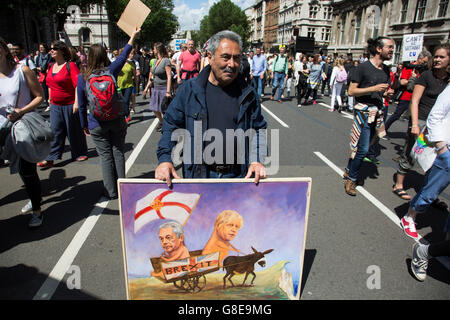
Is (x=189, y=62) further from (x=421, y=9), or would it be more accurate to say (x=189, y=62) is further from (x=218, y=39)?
(x=421, y=9)

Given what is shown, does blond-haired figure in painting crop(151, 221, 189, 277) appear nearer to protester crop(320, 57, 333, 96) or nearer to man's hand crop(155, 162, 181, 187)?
man's hand crop(155, 162, 181, 187)

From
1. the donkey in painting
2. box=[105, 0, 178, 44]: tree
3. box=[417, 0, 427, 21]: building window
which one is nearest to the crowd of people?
the donkey in painting

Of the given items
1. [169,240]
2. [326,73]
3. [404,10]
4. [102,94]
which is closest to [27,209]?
[102,94]

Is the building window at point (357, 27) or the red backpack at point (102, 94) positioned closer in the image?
the red backpack at point (102, 94)

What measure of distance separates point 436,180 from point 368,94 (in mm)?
1749

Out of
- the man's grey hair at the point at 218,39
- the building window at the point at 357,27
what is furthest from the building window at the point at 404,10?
the man's grey hair at the point at 218,39

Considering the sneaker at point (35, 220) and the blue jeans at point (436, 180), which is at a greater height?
the blue jeans at point (436, 180)

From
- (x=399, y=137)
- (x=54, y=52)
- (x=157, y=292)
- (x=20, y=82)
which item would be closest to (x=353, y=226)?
(x=157, y=292)

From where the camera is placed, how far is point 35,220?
346 centimetres

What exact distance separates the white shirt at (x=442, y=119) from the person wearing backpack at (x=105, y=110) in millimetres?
3566

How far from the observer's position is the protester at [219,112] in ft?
7.00

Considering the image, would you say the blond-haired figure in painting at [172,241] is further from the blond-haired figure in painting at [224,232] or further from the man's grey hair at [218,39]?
the man's grey hair at [218,39]

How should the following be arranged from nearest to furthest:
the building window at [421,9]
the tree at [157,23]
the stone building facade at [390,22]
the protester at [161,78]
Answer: the protester at [161,78] < the stone building facade at [390,22] < the building window at [421,9] < the tree at [157,23]
